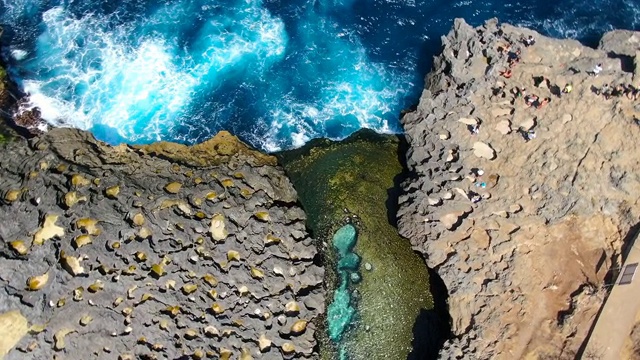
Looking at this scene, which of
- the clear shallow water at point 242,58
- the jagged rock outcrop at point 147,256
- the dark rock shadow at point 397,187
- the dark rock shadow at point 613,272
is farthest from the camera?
the clear shallow water at point 242,58

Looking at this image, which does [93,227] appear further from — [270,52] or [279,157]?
[270,52]

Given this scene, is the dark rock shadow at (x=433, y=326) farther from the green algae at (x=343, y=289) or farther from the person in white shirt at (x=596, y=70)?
the person in white shirt at (x=596, y=70)

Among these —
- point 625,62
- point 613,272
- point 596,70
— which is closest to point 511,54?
point 596,70

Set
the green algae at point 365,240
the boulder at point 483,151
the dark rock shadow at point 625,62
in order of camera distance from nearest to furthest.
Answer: the green algae at point 365,240 → the dark rock shadow at point 625,62 → the boulder at point 483,151

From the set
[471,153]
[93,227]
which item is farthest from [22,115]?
[471,153]

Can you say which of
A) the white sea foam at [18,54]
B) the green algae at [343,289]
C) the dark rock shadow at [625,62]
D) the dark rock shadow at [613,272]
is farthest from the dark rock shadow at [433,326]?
the white sea foam at [18,54]

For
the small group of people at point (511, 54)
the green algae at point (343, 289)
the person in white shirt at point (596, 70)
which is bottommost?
the green algae at point (343, 289)
